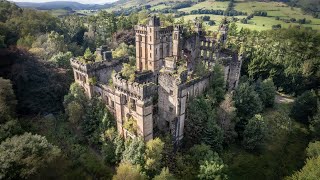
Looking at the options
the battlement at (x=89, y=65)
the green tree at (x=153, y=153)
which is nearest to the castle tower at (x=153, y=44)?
the battlement at (x=89, y=65)

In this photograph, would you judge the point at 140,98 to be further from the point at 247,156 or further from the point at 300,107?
the point at 300,107

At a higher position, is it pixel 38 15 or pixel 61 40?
pixel 38 15

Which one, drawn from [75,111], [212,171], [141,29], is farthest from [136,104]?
[141,29]

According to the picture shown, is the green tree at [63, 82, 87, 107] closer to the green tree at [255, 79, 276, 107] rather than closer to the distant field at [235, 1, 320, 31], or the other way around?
the green tree at [255, 79, 276, 107]

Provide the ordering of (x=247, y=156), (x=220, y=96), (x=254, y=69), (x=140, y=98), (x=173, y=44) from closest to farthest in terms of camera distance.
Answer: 1. (x=140, y=98)
2. (x=247, y=156)
3. (x=220, y=96)
4. (x=173, y=44)
5. (x=254, y=69)

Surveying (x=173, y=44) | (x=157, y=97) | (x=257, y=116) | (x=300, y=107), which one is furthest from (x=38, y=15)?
(x=300, y=107)

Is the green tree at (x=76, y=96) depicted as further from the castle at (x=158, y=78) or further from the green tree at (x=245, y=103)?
the green tree at (x=245, y=103)

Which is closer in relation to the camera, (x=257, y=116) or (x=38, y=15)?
(x=257, y=116)
